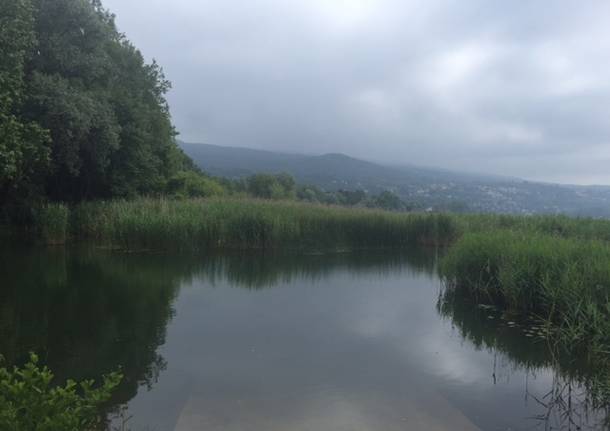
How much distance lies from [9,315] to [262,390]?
4605 mm

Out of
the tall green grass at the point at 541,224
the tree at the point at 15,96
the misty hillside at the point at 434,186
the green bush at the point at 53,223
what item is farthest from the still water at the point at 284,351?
the misty hillside at the point at 434,186

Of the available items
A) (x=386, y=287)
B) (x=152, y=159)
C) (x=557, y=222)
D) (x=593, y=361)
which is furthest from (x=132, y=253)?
(x=557, y=222)

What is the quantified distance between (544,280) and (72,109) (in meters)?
13.5

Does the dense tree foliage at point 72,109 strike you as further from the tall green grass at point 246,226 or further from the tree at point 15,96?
the tall green grass at point 246,226

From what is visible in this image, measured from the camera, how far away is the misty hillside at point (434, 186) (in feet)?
121

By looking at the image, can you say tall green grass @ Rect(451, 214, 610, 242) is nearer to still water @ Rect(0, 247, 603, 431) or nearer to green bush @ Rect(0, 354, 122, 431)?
still water @ Rect(0, 247, 603, 431)

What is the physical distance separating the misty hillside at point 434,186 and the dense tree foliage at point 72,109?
1392 centimetres

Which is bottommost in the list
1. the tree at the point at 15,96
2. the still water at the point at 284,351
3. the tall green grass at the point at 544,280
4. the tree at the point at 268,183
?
the still water at the point at 284,351

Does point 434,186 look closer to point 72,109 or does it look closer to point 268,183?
point 268,183

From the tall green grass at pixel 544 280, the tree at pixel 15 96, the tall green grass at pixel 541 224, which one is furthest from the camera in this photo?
the tall green grass at pixel 541 224

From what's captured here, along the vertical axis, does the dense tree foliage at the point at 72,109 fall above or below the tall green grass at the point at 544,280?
above

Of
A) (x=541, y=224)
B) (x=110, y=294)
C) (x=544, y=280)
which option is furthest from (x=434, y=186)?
(x=110, y=294)

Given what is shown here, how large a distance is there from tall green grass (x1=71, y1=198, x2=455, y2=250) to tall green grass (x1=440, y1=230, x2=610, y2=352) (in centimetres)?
656

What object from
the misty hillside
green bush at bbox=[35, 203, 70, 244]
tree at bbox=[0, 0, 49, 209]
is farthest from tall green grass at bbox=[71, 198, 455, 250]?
the misty hillside
